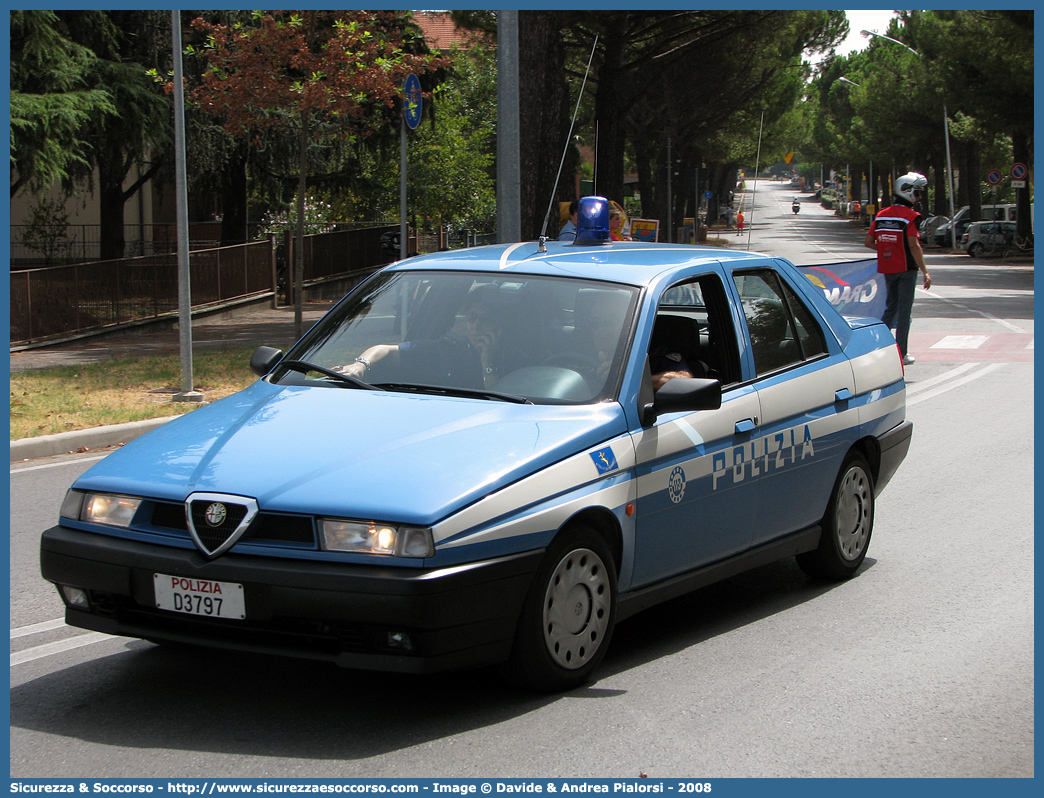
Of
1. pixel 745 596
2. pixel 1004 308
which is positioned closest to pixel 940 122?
pixel 1004 308

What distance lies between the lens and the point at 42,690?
4719 mm

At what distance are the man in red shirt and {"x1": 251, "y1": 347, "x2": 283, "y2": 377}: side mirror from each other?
9.42 m

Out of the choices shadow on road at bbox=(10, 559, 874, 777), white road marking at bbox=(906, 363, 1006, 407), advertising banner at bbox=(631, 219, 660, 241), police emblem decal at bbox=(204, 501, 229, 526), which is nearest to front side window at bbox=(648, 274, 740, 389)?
shadow on road at bbox=(10, 559, 874, 777)

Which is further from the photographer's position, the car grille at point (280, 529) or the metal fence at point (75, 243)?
the metal fence at point (75, 243)

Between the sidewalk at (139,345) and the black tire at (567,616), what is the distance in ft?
21.8

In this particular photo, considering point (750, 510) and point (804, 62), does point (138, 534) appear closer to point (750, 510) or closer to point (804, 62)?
point (750, 510)

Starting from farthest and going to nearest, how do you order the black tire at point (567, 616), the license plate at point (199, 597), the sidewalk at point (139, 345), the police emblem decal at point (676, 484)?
1. the sidewalk at point (139, 345)
2. the police emblem decal at point (676, 484)
3. the black tire at point (567, 616)
4. the license plate at point (199, 597)

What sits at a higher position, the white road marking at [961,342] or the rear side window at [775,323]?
the rear side window at [775,323]

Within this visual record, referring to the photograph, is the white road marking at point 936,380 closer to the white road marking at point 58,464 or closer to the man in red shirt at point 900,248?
the man in red shirt at point 900,248

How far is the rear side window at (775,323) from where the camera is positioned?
5.88 meters

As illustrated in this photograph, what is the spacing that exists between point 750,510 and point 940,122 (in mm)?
70787

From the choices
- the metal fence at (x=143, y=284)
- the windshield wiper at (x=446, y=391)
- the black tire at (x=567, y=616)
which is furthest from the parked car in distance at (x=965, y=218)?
the black tire at (x=567, y=616)

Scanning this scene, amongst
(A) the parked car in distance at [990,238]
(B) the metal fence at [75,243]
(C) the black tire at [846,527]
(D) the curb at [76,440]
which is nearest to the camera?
(C) the black tire at [846,527]

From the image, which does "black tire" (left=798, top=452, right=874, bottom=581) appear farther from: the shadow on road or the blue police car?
the shadow on road
